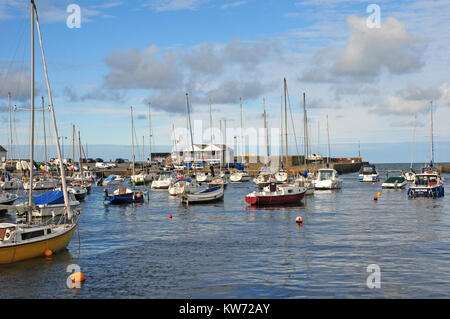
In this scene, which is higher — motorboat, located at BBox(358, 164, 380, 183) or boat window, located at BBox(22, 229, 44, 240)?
boat window, located at BBox(22, 229, 44, 240)

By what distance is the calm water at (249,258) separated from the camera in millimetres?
22016

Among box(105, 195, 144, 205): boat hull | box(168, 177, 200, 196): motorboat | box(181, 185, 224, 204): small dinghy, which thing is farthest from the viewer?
box(168, 177, 200, 196): motorboat

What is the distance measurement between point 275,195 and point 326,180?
25.0 meters

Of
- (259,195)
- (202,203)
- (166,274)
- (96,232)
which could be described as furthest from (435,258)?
(202,203)

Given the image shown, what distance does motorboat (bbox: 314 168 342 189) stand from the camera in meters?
79.6

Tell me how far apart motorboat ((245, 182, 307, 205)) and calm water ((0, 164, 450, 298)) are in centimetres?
658

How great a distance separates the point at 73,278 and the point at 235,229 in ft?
60.1

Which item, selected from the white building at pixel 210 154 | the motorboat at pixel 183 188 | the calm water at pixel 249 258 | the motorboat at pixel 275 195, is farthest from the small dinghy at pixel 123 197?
the white building at pixel 210 154

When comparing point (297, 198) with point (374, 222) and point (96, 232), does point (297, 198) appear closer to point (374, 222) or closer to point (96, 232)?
point (374, 222)

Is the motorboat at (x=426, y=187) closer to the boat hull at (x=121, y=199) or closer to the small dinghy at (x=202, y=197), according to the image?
the small dinghy at (x=202, y=197)

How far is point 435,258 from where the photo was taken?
2767 centimetres

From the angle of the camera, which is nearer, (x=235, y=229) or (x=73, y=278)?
(x=73, y=278)

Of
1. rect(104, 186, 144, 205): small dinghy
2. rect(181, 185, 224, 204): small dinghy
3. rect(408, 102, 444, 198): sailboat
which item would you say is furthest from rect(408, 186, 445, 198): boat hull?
rect(104, 186, 144, 205): small dinghy

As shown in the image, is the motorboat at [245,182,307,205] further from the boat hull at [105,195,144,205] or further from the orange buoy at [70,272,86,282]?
the orange buoy at [70,272,86,282]
